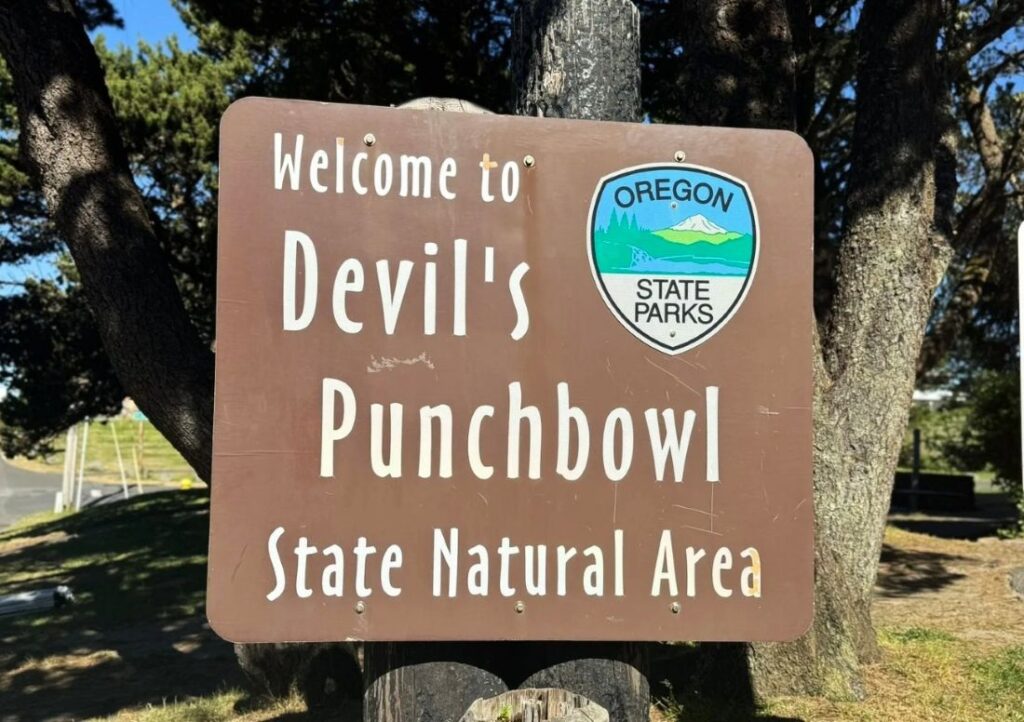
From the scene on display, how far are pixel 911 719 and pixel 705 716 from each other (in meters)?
0.99

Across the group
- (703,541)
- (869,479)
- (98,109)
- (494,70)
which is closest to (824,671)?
(869,479)

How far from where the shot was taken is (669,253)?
2.40 m

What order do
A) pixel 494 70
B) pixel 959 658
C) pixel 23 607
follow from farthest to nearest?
pixel 23 607 < pixel 494 70 < pixel 959 658

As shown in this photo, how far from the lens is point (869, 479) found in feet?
18.9

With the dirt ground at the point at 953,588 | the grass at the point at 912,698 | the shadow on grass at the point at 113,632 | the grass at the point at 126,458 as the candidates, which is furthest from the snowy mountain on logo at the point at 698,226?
the grass at the point at 126,458

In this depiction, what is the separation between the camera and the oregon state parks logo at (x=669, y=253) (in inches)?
94.1

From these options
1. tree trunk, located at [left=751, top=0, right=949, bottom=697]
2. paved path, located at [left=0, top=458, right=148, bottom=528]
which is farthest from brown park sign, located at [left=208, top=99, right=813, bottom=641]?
paved path, located at [left=0, top=458, right=148, bottom=528]

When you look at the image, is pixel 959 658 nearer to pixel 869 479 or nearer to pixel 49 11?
pixel 869 479

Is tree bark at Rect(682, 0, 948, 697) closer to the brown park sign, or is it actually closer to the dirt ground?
the dirt ground

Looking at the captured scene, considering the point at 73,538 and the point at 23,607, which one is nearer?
the point at 23,607

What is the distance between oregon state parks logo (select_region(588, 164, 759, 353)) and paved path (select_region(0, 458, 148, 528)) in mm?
31881

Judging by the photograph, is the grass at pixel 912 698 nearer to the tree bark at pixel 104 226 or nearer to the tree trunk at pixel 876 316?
the tree trunk at pixel 876 316

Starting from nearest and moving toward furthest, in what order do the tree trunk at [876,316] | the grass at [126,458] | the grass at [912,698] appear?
the grass at [912,698] → the tree trunk at [876,316] → the grass at [126,458]

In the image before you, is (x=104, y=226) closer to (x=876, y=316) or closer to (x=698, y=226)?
(x=698, y=226)
